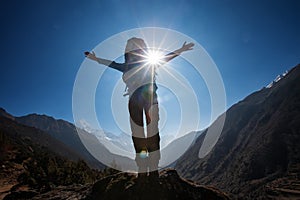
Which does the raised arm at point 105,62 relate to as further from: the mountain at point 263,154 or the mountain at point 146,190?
the mountain at point 263,154

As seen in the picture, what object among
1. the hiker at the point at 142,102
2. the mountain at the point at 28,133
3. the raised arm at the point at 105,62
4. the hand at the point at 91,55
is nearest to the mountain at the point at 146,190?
the hiker at the point at 142,102

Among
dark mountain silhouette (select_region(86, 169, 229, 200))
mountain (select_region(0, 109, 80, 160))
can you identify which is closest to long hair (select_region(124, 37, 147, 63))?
dark mountain silhouette (select_region(86, 169, 229, 200))

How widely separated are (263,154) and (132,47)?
152709 millimetres

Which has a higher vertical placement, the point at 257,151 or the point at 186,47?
the point at 257,151

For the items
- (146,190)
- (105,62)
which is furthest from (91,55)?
(146,190)

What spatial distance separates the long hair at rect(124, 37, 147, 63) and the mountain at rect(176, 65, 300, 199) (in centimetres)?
10819

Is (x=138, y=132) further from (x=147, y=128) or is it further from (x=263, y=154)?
(x=263, y=154)

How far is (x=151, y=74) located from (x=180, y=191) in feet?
6.84

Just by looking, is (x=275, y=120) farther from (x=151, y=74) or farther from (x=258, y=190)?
(x=151, y=74)

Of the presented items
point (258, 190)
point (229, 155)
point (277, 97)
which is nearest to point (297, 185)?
point (258, 190)

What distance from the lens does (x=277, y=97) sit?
16900 centimetres

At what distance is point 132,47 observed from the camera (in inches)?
157

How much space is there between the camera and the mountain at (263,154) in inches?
4286

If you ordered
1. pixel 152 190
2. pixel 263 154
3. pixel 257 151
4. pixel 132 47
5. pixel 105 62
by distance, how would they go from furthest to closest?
pixel 257 151 < pixel 263 154 < pixel 105 62 < pixel 132 47 < pixel 152 190
